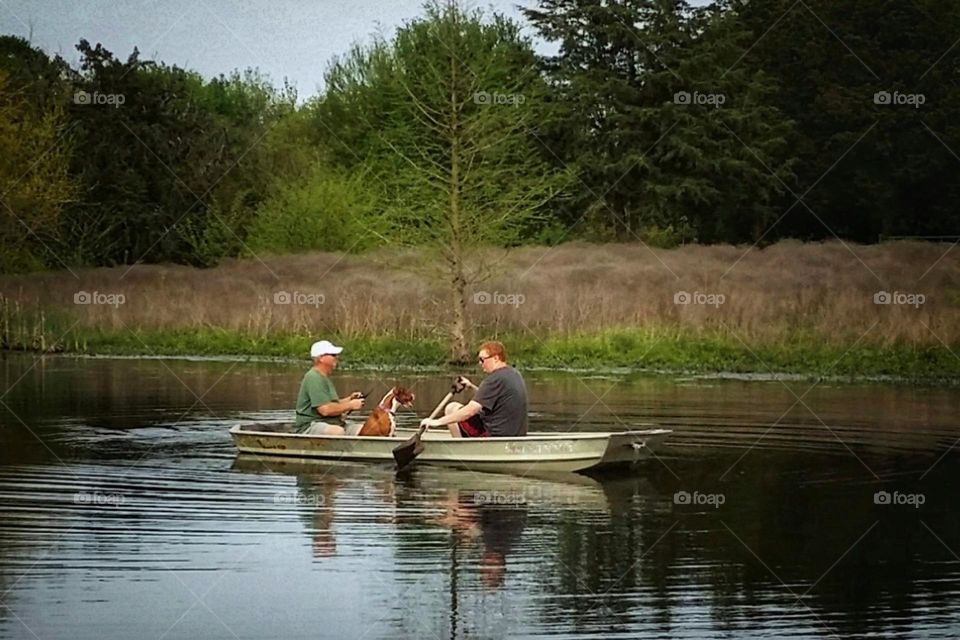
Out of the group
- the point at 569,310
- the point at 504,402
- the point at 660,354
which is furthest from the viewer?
the point at 569,310

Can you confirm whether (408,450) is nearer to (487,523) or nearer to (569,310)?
(487,523)

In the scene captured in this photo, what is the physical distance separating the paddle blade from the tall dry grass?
16757 mm

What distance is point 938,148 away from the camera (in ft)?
191

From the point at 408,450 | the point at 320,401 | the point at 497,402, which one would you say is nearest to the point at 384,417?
the point at 320,401

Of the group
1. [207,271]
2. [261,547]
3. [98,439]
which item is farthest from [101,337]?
[261,547]

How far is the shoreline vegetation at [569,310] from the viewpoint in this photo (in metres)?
33.9

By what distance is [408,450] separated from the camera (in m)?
18.9

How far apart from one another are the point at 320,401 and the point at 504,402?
94.8 inches

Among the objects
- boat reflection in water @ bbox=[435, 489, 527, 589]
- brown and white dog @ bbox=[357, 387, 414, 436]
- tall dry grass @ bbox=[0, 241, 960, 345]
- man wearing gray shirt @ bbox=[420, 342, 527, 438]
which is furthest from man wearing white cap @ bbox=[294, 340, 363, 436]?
tall dry grass @ bbox=[0, 241, 960, 345]

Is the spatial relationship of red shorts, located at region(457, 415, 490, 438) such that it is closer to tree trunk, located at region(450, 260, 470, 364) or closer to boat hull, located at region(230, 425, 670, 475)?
boat hull, located at region(230, 425, 670, 475)

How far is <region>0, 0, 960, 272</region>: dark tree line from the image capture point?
5662 cm

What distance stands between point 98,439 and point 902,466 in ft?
32.5

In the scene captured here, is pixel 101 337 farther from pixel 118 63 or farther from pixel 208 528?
pixel 208 528

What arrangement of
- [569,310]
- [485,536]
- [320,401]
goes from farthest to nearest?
[569,310] → [320,401] → [485,536]
